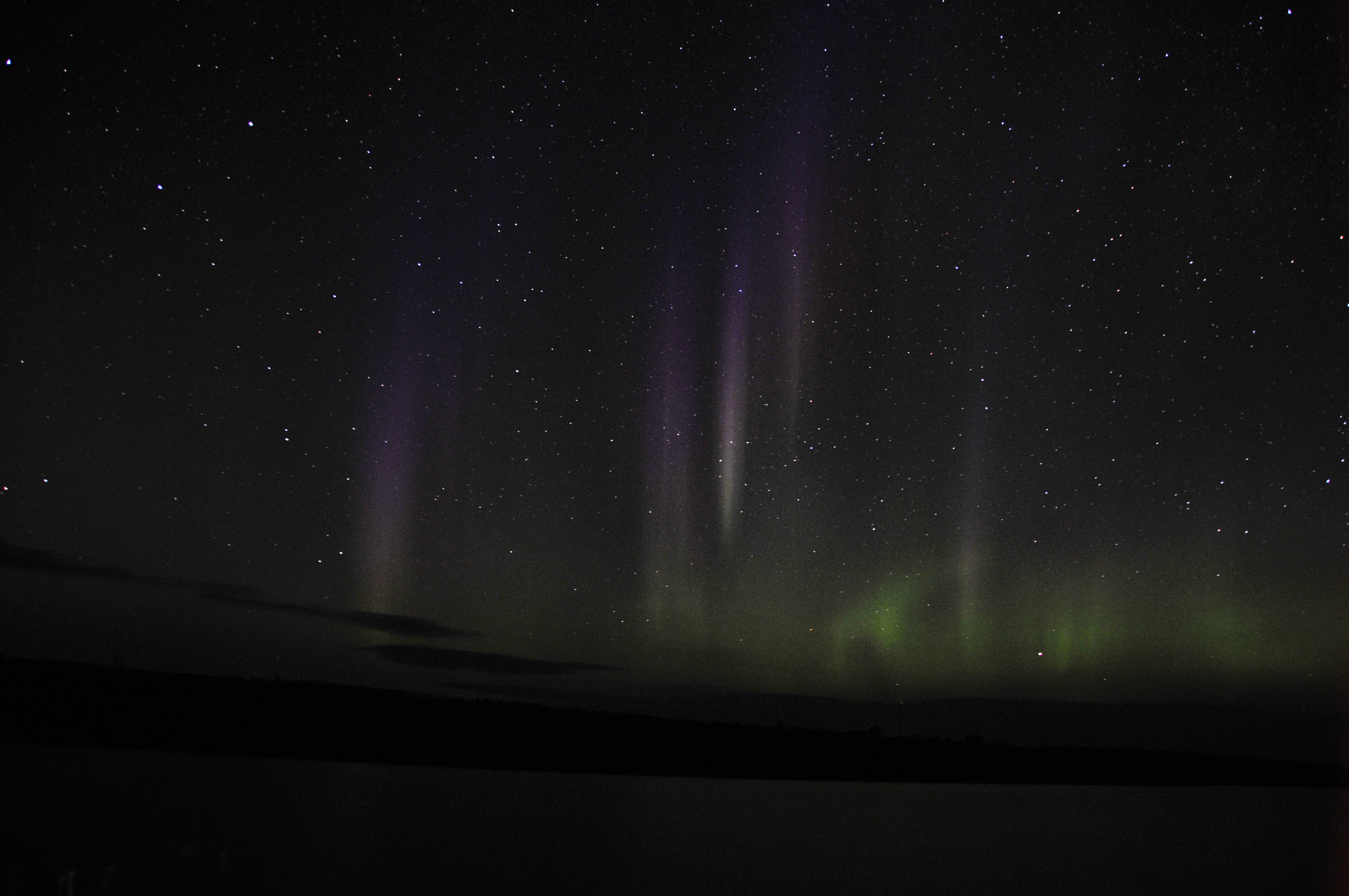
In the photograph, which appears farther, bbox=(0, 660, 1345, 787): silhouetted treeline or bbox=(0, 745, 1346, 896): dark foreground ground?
bbox=(0, 660, 1345, 787): silhouetted treeline

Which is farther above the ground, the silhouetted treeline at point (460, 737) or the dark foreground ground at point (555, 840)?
the dark foreground ground at point (555, 840)

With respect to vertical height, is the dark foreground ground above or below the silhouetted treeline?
above

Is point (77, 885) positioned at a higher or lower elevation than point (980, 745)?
→ higher

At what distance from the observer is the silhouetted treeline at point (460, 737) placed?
54.9 feet

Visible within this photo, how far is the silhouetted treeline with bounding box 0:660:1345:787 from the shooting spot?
16.7 meters

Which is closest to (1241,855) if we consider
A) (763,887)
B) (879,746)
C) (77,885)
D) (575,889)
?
(763,887)

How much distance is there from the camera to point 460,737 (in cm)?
2023

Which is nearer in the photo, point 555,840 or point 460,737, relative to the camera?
point 555,840

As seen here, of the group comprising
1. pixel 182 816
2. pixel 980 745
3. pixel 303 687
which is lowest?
pixel 980 745

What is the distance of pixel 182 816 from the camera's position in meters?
6.71

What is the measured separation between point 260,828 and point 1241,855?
31.5 ft

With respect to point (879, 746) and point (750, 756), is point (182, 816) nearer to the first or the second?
point (750, 756)

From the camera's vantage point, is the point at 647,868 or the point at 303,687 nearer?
the point at 647,868

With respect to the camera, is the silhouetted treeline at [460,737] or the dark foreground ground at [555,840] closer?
the dark foreground ground at [555,840]
